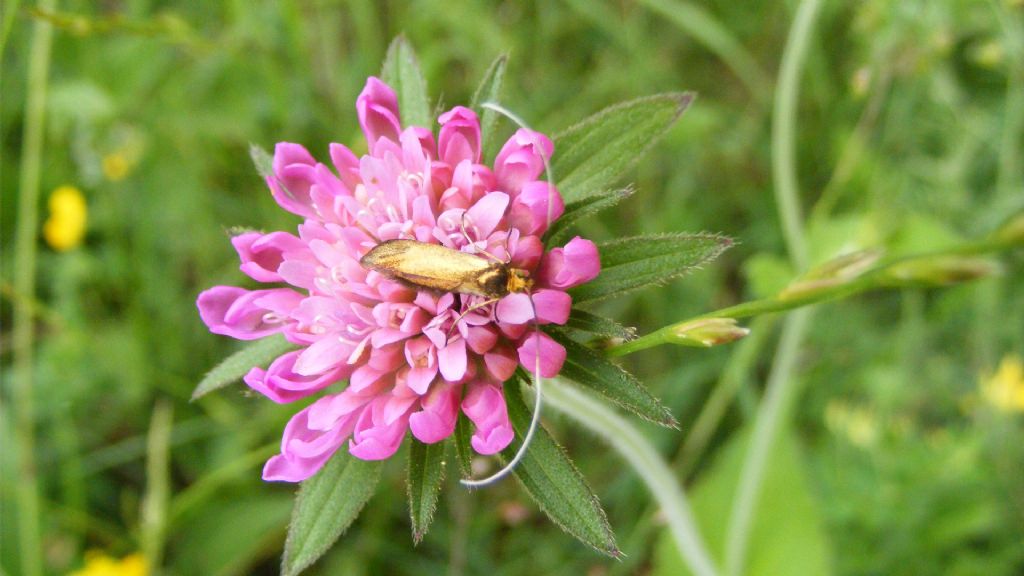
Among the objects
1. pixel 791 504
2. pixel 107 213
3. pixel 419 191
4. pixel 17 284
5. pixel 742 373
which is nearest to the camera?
pixel 419 191

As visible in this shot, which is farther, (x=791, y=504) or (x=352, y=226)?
(x=791, y=504)

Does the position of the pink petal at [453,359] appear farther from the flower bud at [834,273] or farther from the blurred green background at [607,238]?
the blurred green background at [607,238]

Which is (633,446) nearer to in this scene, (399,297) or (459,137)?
(399,297)

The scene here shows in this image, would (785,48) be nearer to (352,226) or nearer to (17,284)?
(352,226)

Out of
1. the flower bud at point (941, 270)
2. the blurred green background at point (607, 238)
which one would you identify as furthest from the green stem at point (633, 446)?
the flower bud at point (941, 270)

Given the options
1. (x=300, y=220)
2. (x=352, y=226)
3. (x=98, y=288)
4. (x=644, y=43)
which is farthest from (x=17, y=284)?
(x=644, y=43)

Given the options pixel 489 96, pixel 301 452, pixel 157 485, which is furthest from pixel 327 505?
pixel 157 485

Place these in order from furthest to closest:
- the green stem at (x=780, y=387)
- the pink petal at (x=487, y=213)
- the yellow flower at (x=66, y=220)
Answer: the yellow flower at (x=66, y=220) → the green stem at (x=780, y=387) → the pink petal at (x=487, y=213)

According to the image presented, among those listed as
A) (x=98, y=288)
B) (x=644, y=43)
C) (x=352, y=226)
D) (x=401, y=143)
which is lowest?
(x=98, y=288)
